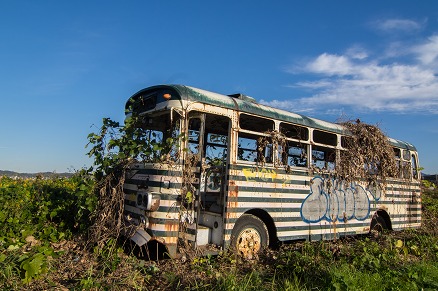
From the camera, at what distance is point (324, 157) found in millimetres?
7906

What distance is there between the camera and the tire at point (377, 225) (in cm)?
909

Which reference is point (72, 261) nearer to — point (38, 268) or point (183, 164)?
point (38, 268)

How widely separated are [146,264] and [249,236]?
191 cm

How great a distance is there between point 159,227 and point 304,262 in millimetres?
2220

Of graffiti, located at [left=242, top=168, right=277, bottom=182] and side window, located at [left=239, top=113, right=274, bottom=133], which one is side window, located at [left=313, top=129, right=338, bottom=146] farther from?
graffiti, located at [left=242, top=168, right=277, bottom=182]

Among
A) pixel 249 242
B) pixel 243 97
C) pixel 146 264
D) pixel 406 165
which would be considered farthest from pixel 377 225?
pixel 146 264

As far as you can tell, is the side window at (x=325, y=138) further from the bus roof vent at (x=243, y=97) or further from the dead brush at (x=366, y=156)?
the bus roof vent at (x=243, y=97)

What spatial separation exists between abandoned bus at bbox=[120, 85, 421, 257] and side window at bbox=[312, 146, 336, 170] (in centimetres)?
2

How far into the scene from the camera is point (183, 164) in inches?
217

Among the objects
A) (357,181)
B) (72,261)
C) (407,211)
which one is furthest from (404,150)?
(72,261)

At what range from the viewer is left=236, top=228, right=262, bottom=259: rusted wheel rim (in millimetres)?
6152

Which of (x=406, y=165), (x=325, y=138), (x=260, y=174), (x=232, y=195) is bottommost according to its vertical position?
(x=232, y=195)

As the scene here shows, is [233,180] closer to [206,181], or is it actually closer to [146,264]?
[206,181]

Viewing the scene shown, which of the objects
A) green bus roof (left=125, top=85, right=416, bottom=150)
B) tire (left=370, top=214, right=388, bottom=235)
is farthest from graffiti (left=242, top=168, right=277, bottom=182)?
tire (left=370, top=214, right=388, bottom=235)
